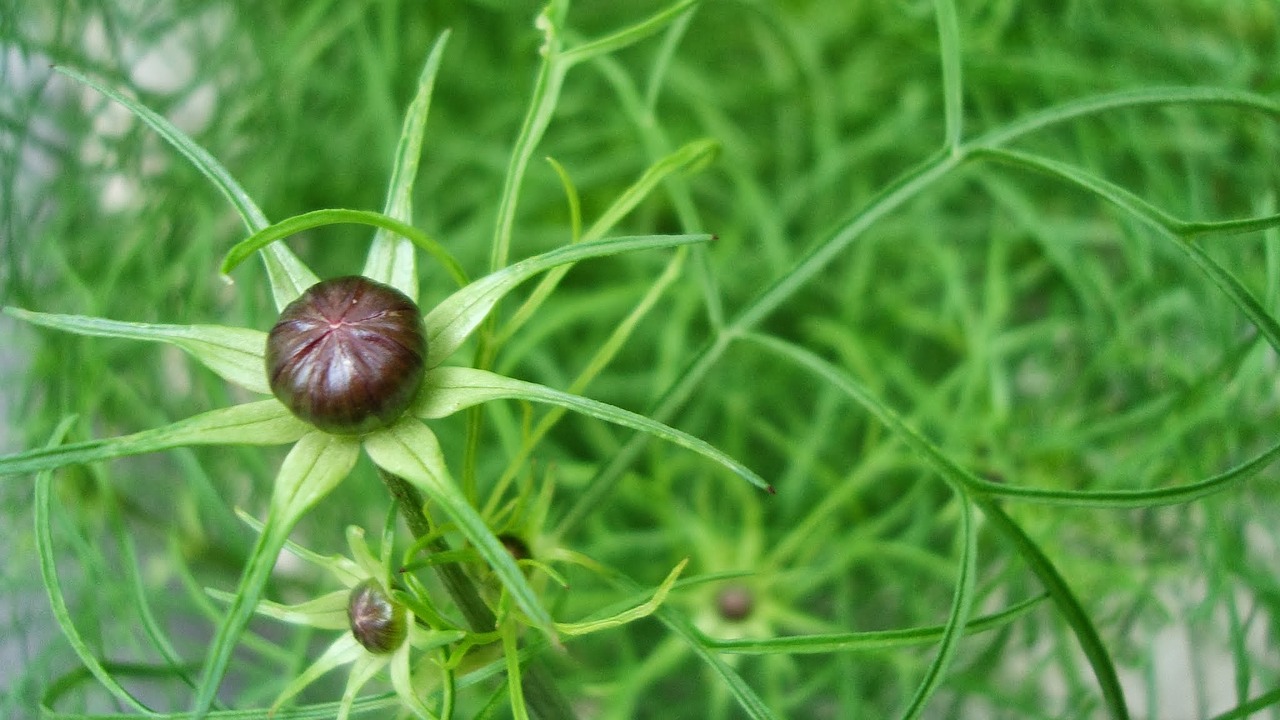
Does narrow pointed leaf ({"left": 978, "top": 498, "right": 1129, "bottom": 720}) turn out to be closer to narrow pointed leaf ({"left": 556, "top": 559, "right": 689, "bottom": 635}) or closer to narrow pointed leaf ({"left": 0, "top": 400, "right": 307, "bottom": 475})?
narrow pointed leaf ({"left": 556, "top": 559, "right": 689, "bottom": 635})

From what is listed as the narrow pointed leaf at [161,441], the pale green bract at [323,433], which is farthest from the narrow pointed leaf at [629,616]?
the narrow pointed leaf at [161,441]

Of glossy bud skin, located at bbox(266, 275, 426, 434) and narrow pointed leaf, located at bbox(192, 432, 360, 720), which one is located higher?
glossy bud skin, located at bbox(266, 275, 426, 434)

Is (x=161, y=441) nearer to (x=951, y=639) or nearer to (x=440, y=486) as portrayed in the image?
(x=440, y=486)

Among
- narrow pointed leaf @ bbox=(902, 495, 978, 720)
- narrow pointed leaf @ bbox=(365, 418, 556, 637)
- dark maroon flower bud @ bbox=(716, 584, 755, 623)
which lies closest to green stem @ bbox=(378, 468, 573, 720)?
narrow pointed leaf @ bbox=(365, 418, 556, 637)

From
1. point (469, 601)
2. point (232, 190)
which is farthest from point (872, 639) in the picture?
point (232, 190)

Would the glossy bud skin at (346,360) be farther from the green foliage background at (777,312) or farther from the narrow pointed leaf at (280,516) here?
the green foliage background at (777,312)

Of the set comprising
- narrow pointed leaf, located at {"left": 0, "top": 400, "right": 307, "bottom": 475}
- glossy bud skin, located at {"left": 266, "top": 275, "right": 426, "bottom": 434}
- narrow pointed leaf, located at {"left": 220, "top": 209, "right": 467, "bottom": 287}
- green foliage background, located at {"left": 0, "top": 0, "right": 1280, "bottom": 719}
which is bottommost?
narrow pointed leaf, located at {"left": 0, "top": 400, "right": 307, "bottom": 475}
